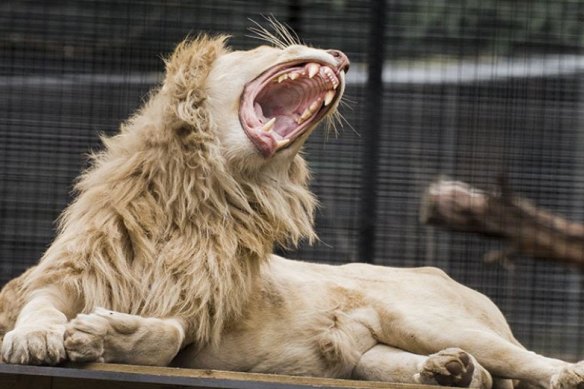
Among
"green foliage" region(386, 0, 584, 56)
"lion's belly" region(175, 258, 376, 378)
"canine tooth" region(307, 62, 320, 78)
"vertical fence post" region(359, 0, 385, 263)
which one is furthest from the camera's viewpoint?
"green foliage" region(386, 0, 584, 56)

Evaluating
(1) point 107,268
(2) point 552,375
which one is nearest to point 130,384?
(1) point 107,268

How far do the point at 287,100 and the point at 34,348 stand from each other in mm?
1199

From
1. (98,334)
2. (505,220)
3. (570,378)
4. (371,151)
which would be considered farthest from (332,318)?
(505,220)

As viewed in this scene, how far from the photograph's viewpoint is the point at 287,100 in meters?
3.81

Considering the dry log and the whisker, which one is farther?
the dry log

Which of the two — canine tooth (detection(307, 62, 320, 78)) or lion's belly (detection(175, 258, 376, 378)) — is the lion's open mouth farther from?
lion's belly (detection(175, 258, 376, 378))

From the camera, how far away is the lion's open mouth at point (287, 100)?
141 inches

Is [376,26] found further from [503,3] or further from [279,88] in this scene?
[279,88]

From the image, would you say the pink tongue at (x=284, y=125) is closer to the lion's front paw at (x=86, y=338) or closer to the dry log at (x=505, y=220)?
the lion's front paw at (x=86, y=338)

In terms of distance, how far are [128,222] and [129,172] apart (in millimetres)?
171

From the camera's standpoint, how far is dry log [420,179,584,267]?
541 cm

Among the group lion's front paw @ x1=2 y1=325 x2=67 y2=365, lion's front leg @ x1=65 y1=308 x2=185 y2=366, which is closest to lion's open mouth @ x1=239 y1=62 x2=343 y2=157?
lion's front leg @ x1=65 y1=308 x2=185 y2=366

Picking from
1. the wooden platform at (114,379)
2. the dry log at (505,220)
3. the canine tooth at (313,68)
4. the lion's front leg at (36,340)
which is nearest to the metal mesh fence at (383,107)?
the dry log at (505,220)

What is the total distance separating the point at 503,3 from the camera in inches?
227
